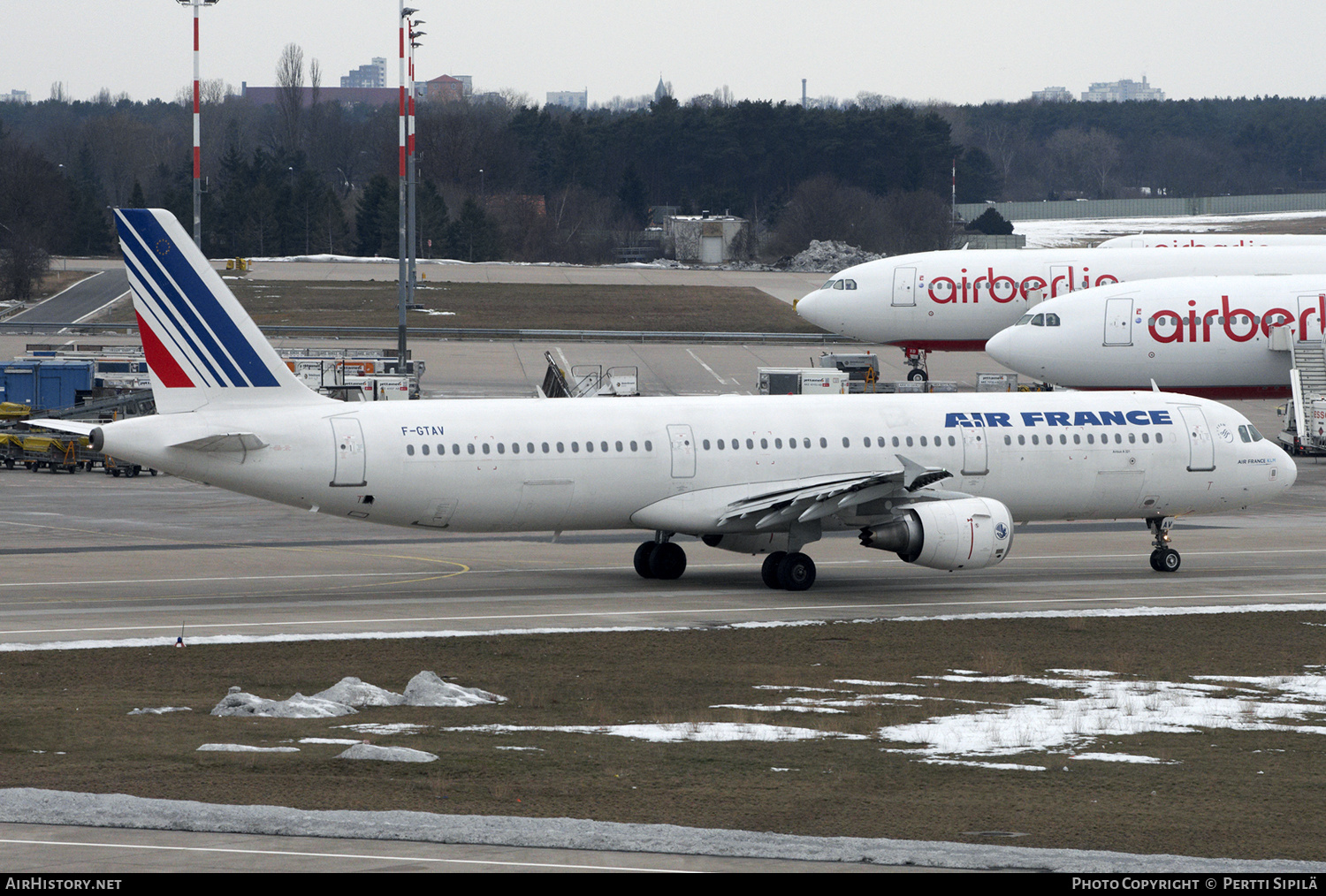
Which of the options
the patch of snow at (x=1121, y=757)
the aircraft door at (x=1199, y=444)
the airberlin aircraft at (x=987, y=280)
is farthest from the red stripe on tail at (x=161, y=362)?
the airberlin aircraft at (x=987, y=280)

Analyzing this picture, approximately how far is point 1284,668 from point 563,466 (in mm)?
15174

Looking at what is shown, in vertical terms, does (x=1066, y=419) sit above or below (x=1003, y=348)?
below

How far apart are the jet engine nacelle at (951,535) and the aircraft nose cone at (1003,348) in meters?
29.1

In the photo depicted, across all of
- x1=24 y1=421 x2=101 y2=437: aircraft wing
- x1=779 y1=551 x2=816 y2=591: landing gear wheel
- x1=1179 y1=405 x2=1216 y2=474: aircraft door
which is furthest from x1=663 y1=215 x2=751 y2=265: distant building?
x1=24 y1=421 x2=101 y2=437: aircraft wing

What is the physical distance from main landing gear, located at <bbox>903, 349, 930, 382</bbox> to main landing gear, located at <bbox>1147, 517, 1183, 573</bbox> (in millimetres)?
36997

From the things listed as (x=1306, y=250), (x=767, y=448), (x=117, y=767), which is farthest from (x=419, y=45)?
(x=117, y=767)

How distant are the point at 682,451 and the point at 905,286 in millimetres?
39457

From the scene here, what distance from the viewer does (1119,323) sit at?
2371 inches

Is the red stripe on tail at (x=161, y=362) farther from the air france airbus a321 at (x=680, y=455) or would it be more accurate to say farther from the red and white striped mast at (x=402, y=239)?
the red and white striped mast at (x=402, y=239)

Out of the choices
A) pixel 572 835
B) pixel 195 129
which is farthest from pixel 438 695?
pixel 195 129

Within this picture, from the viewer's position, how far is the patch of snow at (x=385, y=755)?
18.9m

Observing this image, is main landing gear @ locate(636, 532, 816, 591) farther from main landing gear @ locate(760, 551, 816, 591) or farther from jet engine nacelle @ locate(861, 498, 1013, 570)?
jet engine nacelle @ locate(861, 498, 1013, 570)

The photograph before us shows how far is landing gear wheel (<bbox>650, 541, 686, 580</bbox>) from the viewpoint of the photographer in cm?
3725

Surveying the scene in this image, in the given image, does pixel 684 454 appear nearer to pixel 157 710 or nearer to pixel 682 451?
pixel 682 451
